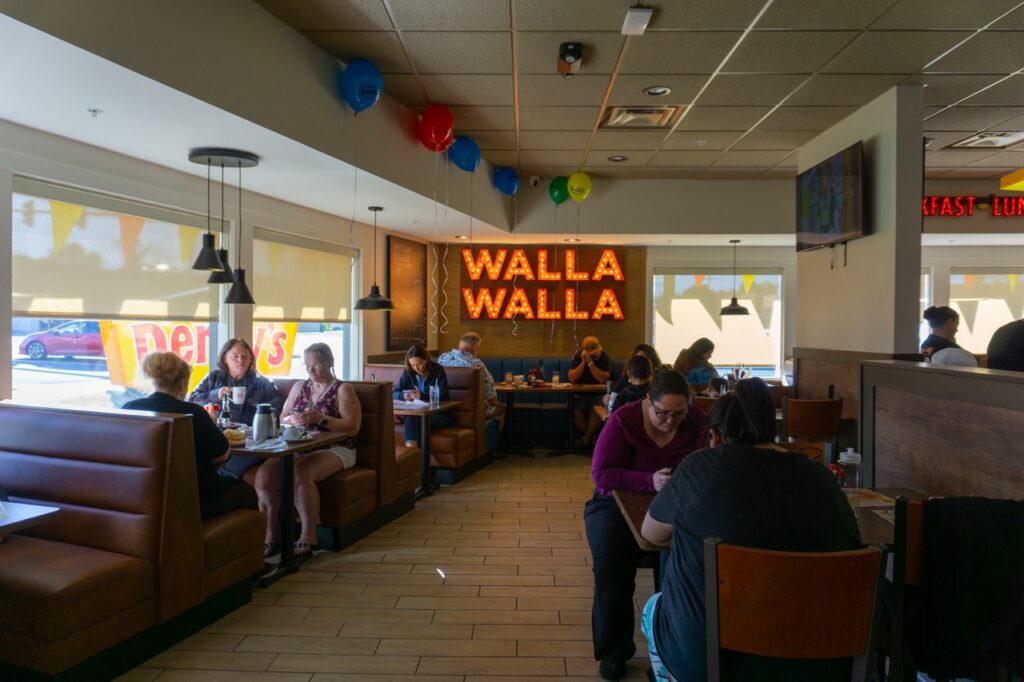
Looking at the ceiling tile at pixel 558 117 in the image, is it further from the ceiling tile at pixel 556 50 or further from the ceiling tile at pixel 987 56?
the ceiling tile at pixel 987 56

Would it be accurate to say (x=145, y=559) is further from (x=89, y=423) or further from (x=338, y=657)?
(x=338, y=657)

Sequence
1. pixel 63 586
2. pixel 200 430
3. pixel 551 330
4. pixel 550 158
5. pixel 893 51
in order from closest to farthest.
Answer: pixel 63 586
pixel 200 430
pixel 893 51
pixel 550 158
pixel 551 330

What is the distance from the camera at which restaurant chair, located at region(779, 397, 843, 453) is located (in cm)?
469

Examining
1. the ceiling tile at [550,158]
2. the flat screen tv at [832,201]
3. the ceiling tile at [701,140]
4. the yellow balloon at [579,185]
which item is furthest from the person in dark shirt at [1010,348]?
the yellow balloon at [579,185]

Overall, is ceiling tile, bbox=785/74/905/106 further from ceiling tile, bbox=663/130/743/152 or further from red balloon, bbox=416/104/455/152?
red balloon, bbox=416/104/455/152

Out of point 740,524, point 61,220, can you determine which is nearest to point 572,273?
point 61,220

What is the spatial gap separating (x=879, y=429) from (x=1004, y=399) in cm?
119

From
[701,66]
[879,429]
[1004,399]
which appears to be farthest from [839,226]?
[1004,399]

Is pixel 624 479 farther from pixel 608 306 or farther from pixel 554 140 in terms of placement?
pixel 608 306

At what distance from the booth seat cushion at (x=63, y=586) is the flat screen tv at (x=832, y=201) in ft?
17.6

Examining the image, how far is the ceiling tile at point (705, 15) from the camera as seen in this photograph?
378cm

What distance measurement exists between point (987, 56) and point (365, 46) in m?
4.12

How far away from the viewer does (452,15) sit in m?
3.97

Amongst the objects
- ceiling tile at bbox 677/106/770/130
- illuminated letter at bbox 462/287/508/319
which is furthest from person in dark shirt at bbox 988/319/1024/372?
illuminated letter at bbox 462/287/508/319
